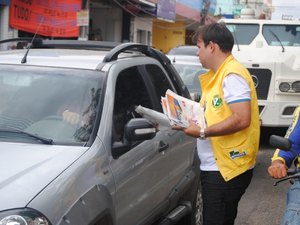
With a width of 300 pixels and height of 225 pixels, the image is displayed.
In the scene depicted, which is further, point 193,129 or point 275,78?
point 275,78

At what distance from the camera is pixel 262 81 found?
1002 cm

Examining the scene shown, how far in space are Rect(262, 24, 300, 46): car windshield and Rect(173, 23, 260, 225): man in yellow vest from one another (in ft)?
24.3

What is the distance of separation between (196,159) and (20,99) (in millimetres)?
2172

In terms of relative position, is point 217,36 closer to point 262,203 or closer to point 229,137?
point 229,137

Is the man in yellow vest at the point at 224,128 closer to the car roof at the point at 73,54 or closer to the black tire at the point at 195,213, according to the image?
the car roof at the point at 73,54

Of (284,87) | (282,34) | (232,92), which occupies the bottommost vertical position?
(284,87)

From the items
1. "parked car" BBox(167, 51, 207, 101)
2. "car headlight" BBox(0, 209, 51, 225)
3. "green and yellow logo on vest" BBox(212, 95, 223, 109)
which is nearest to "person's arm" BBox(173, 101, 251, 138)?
"green and yellow logo on vest" BBox(212, 95, 223, 109)

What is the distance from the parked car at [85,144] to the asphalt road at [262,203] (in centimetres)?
145

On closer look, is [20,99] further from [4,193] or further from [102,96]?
[4,193]

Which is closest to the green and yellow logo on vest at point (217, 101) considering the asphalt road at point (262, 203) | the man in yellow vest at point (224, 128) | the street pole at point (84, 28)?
the man in yellow vest at point (224, 128)

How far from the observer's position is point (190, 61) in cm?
932

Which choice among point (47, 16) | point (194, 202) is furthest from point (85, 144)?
point (47, 16)

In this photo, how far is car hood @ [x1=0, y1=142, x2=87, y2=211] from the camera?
2773 mm

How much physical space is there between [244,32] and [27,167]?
349 inches
